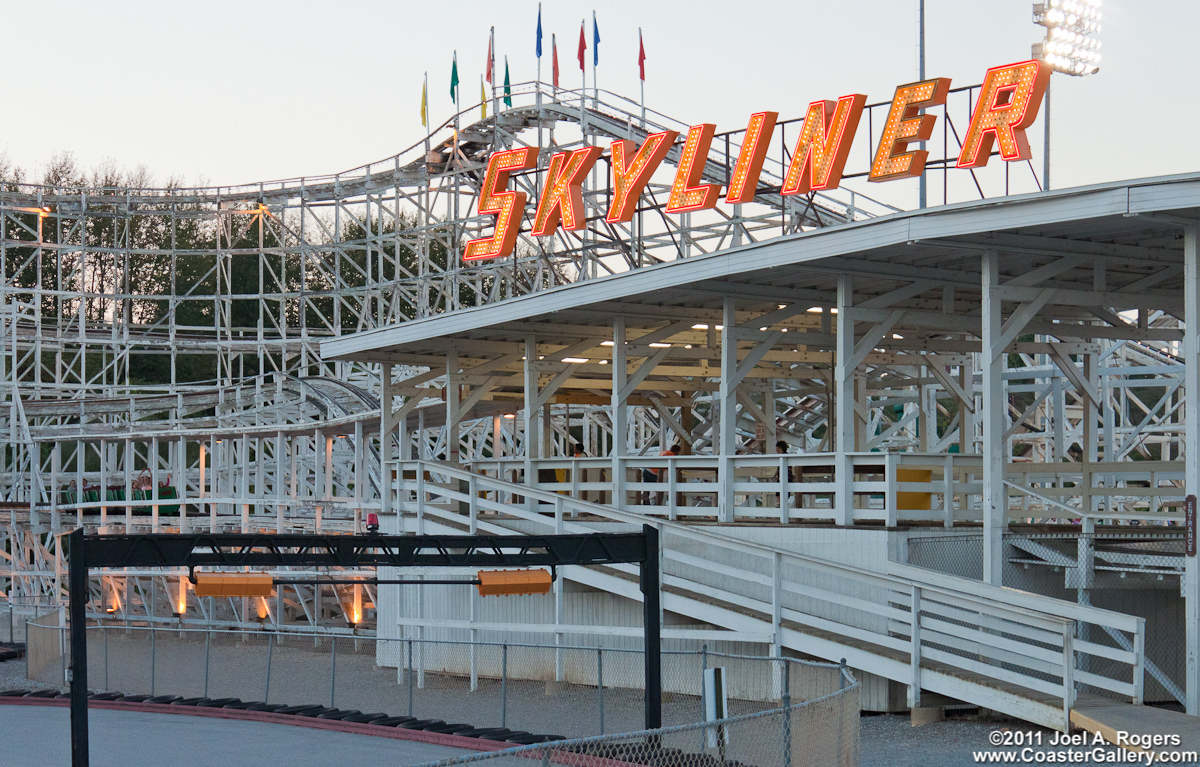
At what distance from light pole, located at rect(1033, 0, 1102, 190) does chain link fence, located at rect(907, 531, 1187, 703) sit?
7.18m

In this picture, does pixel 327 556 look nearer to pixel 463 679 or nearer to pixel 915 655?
pixel 915 655

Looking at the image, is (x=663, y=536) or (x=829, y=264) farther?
(x=663, y=536)

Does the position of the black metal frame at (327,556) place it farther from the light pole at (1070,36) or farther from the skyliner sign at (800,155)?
the light pole at (1070,36)

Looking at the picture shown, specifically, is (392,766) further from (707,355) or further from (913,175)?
(913,175)

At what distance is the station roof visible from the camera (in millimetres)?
13609

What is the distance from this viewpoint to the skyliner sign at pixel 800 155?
20.0 metres

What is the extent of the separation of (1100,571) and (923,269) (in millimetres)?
4022

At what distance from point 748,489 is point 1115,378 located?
18016mm

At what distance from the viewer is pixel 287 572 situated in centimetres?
3091

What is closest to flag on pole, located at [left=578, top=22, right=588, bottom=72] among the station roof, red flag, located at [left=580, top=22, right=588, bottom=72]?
red flag, located at [left=580, top=22, right=588, bottom=72]

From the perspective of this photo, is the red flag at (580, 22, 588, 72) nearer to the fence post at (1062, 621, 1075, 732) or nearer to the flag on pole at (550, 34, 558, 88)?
the flag on pole at (550, 34, 558, 88)

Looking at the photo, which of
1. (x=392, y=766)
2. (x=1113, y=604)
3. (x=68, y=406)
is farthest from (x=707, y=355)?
(x=68, y=406)

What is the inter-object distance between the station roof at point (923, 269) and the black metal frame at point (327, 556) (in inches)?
194

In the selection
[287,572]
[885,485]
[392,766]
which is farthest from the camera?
[287,572]
